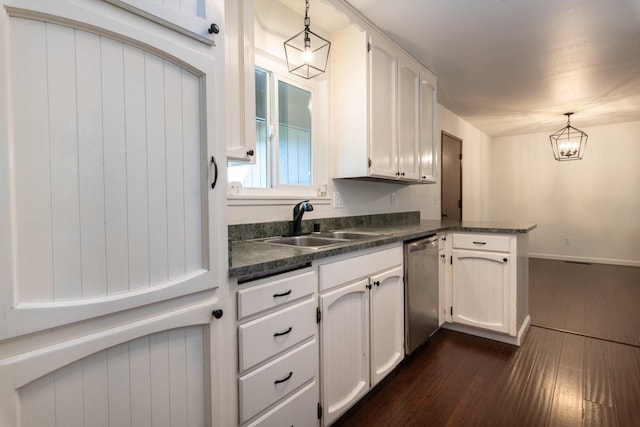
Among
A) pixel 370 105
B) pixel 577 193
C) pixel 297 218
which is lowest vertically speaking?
pixel 297 218

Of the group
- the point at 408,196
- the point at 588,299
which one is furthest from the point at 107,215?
the point at 588,299

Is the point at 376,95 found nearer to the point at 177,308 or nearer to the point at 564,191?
the point at 177,308

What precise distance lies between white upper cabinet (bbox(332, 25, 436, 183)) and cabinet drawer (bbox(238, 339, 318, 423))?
128 centimetres

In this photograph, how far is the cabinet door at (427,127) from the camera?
9.15ft

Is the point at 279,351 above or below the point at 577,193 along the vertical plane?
below

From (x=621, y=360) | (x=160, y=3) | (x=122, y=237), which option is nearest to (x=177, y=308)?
(x=122, y=237)

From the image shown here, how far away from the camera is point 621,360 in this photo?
2131 millimetres

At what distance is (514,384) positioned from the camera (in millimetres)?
1884

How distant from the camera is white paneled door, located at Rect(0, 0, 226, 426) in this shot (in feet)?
2.02

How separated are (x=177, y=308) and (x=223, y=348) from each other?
0.72 feet

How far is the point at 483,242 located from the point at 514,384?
0.98m

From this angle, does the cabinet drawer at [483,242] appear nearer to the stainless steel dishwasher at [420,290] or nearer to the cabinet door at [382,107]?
the stainless steel dishwasher at [420,290]

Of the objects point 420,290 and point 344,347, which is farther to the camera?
point 420,290

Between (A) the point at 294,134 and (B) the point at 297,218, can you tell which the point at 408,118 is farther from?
(B) the point at 297,218
